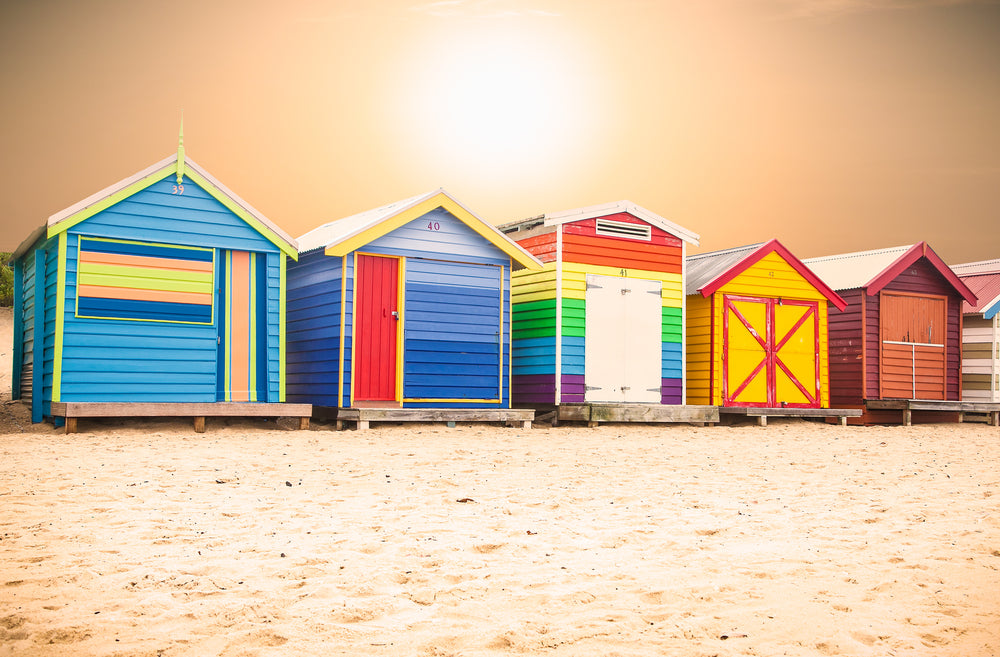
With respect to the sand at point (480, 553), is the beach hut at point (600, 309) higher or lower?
higher

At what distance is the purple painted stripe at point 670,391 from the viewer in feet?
53.1

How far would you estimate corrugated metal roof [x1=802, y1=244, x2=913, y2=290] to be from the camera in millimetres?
19312

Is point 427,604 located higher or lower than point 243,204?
lower

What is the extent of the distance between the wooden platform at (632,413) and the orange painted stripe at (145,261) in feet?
19.5

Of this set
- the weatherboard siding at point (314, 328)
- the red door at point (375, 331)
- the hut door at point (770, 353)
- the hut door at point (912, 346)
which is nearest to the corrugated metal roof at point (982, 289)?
the hut door at point (912, 346)

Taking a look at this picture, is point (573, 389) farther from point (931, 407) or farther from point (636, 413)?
point (931, 407)

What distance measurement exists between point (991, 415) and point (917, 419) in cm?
170

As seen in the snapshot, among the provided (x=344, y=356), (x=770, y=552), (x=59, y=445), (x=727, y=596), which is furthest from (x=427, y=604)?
(x=344, y=356)

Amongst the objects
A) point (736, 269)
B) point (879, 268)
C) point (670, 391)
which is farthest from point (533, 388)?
point (879, 268)

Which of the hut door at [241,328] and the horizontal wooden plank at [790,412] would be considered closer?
the hut door at [241,328]

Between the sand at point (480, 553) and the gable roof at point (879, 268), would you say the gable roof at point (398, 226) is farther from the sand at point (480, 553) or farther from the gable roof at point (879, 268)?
the gable roof at point (879, 268)

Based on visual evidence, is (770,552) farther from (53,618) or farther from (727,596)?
(53,618)

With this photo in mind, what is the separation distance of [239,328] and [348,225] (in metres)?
2.91

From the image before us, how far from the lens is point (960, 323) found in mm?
20656
